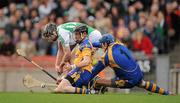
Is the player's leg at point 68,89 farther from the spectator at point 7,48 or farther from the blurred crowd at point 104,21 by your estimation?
the spectator at point 7,48

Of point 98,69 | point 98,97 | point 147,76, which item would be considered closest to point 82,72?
point 98,69

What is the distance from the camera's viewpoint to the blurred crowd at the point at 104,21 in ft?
71.7

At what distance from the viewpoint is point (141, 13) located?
2234 cm

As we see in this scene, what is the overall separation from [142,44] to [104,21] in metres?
1.31

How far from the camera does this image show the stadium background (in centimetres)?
2112

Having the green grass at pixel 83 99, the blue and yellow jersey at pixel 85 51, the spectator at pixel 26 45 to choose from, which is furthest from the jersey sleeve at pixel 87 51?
the spectator at pixel 26 45

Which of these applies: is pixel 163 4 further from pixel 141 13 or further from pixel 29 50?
pixel 29 50

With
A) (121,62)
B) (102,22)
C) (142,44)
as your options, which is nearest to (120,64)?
(121,62)

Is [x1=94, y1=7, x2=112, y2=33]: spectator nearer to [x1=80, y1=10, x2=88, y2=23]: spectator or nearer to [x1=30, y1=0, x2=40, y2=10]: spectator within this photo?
[x1=80, y1=10, x2=88, y2=23]: spectator

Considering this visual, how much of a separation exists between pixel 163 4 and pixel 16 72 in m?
4.39

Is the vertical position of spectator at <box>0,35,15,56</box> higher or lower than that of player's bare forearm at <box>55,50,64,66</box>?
higher

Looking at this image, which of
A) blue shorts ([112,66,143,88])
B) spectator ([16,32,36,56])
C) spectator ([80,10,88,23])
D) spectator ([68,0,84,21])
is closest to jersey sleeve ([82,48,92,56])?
blue shorts ([112,66,143,88])

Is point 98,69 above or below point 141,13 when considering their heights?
below

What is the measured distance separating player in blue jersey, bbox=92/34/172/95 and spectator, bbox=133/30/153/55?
5.14m
